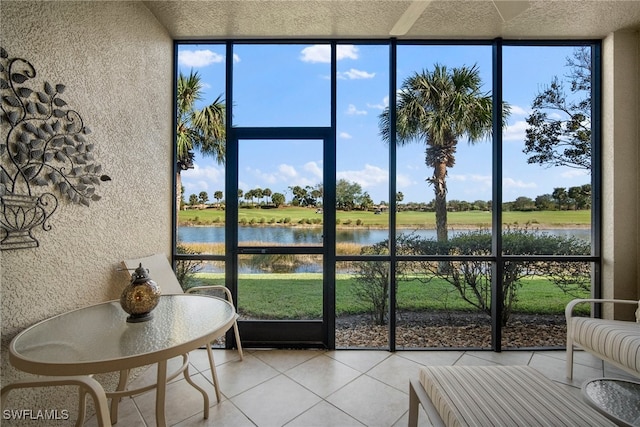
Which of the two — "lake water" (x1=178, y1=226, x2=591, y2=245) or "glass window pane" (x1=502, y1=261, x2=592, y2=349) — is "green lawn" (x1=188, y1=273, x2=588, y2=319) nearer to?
"glass window pane" (x1=502, y1=261, x2=592, y2=349)

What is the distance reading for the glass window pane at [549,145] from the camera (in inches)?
112

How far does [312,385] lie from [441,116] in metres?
2.81

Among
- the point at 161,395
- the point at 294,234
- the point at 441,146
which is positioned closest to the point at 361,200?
the point at 294,234

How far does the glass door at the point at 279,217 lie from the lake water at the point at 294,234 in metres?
0.01

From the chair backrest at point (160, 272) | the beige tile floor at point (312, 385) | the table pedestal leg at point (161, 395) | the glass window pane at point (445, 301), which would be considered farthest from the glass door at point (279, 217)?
the table pedestal leg at point (161, 395)

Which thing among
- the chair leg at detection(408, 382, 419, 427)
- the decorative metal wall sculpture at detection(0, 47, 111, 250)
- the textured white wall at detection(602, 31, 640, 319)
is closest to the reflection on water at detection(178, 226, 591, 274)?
the textured white wall at detection(602, 31, 640, 319)

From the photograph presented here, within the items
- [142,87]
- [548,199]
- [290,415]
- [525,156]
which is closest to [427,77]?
[525,156]

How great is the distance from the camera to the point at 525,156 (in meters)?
2.86

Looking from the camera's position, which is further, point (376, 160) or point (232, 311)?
point (376, 160)

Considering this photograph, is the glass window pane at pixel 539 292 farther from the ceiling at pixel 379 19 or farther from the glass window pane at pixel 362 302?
the ceiling at pixel 379 19

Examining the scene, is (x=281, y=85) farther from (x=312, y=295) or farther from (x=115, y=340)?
(x=115, y=340)

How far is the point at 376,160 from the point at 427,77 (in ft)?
3.33

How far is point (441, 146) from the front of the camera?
9.26 feet

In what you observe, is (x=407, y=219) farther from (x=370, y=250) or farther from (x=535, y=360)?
(x=535, y=360)
